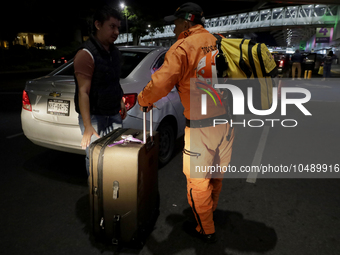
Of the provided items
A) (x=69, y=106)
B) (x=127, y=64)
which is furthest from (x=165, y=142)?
(x=69, y=106)

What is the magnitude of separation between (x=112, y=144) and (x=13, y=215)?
159cm

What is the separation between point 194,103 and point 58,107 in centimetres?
185

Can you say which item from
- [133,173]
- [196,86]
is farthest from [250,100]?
[133,173]

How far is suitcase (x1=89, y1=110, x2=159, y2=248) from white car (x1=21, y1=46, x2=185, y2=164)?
40.8 inches

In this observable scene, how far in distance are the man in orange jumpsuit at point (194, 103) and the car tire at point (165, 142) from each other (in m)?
1.59

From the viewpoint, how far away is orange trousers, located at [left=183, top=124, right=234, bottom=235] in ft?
7.75

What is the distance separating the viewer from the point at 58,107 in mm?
3332

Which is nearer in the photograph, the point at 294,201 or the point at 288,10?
the point at 294,201

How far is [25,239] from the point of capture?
8.38ft

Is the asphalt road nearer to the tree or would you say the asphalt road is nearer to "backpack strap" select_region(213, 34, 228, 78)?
"backpack strap" select_region(213, 34, 228, 78)

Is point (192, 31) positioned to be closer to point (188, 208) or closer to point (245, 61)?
point (245, 61)

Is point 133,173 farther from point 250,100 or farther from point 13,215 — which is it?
point 13,215

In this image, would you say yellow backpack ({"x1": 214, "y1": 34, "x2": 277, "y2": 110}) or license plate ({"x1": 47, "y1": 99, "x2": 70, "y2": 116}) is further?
license plate ({"x1": 47, "y1": 99, "x2": 70, "y2": 116})

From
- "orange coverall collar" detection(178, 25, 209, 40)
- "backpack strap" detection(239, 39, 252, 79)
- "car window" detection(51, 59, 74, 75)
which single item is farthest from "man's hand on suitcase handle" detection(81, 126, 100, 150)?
"car window" detection(51, 59, 74, 75)
